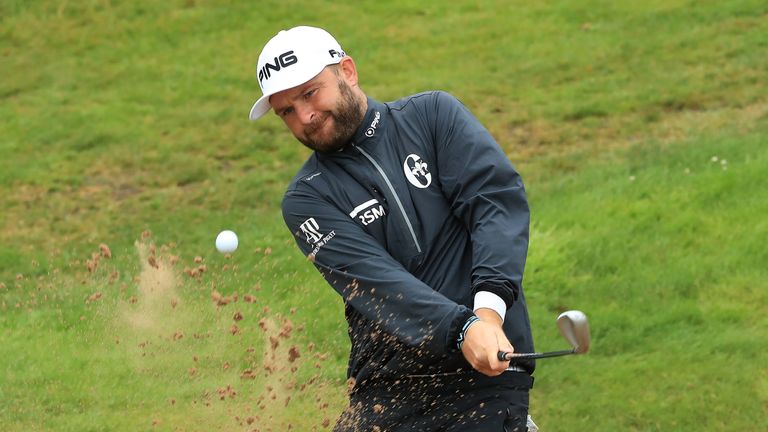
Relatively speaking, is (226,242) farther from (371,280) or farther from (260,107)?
(371,280)

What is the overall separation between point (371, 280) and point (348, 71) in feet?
2.57

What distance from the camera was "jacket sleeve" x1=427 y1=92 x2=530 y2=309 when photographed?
3.89 m

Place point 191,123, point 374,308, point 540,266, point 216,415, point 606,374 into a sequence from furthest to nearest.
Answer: point 191,123 → point 540,266 → point 606,374 → point 216,415 → point 374,308

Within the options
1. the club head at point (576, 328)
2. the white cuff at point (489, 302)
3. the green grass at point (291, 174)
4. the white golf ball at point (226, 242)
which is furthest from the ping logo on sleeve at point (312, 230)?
the white golf ball at point (226, 242)

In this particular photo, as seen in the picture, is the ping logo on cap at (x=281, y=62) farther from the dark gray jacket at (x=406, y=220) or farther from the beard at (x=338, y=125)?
the dark gray jacket at (x=406, y=220)

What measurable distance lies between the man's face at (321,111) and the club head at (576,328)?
1.04 m

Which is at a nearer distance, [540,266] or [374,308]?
[374,308]

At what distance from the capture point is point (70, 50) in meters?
14.3

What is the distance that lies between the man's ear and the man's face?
0.07m

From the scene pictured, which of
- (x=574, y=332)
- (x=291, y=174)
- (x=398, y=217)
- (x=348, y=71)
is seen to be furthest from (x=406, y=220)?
(x=291, y=174)

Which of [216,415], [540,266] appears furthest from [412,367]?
[540,266]

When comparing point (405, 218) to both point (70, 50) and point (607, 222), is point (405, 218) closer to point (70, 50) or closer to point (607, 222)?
point (607, 222)

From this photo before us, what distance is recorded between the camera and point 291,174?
11266 mm

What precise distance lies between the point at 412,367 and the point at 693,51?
9.90 m
